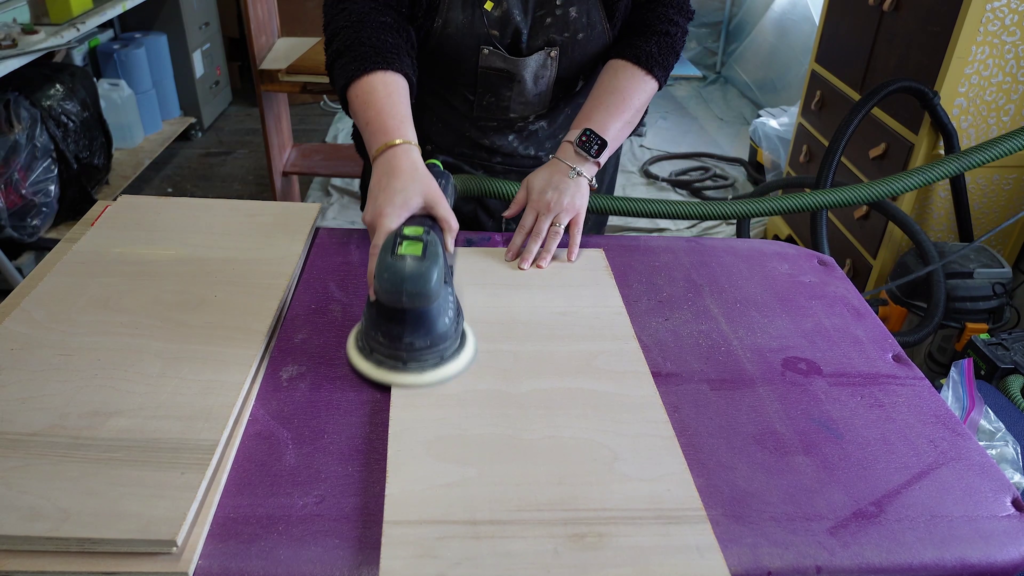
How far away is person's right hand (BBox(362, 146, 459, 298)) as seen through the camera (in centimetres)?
89

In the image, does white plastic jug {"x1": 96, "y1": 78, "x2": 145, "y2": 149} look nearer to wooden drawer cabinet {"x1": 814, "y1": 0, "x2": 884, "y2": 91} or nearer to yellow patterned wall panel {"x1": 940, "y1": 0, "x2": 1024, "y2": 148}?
wooden drawer cabinet {"x1": 814, "y1": 0, "x2": 884, "y2": 91}

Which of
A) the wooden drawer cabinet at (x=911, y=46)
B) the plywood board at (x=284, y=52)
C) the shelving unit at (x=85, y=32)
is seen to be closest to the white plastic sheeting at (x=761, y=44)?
the wooden drawer cabinet at (x=911, y=46)

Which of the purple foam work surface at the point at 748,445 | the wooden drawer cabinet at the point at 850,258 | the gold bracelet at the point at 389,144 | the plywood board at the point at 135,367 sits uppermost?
the gold bracelet at the point at 389,144

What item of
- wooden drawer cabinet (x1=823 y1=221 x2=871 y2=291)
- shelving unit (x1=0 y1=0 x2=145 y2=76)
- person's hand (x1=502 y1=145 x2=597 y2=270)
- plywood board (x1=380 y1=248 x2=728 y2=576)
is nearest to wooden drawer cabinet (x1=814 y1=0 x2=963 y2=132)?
wooden drawer cabinet (x1=823 y1=221 x2=871 y2=291)

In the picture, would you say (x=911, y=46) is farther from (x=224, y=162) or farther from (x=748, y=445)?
(x=224, y=162)

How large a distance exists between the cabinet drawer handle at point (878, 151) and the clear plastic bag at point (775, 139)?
750mm

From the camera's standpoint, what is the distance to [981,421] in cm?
125

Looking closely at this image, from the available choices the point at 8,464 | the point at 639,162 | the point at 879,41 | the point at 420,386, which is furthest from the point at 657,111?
the point at 8,464

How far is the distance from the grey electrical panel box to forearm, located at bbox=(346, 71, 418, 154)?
2.86m

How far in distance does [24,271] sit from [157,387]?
199 centimetres

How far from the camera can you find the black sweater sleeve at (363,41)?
1.00m

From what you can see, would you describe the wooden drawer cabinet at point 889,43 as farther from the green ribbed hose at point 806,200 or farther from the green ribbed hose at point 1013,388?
the green ribbed hose at point 1013,388

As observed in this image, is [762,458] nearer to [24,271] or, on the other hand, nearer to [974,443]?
[974,443]

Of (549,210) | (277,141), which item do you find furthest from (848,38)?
(277,141)
